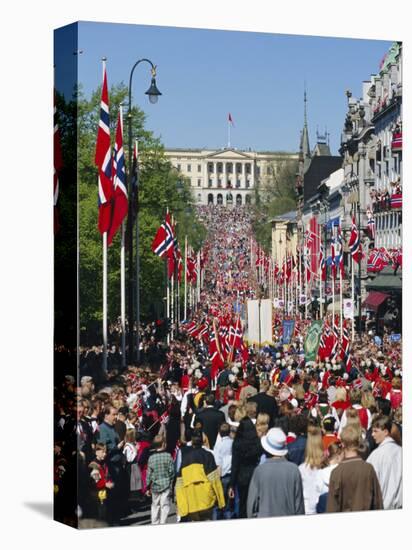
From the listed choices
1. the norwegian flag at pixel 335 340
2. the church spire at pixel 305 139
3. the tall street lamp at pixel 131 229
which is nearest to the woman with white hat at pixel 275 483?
the tall street lamp at pixel 131 229

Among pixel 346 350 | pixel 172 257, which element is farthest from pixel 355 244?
pixel 172 257

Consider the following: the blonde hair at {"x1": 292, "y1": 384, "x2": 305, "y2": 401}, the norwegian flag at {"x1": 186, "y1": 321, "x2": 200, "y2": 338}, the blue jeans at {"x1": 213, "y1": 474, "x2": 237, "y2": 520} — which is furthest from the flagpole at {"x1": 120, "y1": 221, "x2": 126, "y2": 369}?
the blonde hair at {"x1": 292, "y1": 384, "x2": 305, "y2": 401}

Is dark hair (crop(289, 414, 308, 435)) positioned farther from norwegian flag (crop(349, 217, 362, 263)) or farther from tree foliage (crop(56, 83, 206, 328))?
norwegian flag (crop(349, 217, 362, 263))

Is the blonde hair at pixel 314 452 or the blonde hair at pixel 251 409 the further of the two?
the blonde hair at pixel 251 409

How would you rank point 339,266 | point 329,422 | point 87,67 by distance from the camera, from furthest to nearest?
point 339,266 < point 329,422 < point 87,67

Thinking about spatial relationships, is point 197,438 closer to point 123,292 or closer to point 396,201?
point 123,292

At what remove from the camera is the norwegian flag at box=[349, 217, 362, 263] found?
2939cm

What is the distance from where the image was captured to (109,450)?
1001 inches

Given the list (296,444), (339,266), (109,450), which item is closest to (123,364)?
(109,450)

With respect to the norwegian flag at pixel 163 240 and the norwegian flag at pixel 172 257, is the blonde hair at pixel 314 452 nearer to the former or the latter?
the norwegian flag at pixel 172 257

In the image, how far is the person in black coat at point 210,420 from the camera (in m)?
26.5

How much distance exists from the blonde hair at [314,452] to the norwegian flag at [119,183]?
4613 mm

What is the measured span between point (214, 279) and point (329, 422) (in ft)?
10.7

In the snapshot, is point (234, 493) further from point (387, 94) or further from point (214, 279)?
point (387, 94)
